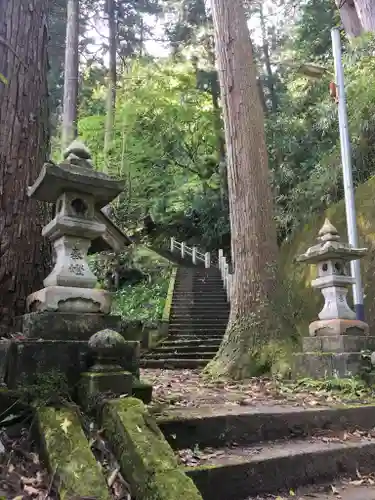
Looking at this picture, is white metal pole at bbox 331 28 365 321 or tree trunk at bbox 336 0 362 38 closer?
white metal pole at bbox 331 28 365 321

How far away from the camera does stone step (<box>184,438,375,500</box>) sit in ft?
8.81

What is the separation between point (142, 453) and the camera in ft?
7.84

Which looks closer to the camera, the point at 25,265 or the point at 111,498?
the point at 111,498

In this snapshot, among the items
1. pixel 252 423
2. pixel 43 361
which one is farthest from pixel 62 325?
pixel 252 423

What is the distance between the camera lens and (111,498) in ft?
7.13

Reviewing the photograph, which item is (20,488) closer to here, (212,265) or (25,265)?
(25,265)

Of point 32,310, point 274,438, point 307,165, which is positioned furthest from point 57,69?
point 274,438

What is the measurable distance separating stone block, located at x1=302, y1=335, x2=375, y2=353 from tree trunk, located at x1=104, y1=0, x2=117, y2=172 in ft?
36.0

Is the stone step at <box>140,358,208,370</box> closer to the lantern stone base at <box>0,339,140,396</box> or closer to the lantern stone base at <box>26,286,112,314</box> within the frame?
the lantern stone base at <box>26,286,112,314</box>

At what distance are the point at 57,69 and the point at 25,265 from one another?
15938 millimetres

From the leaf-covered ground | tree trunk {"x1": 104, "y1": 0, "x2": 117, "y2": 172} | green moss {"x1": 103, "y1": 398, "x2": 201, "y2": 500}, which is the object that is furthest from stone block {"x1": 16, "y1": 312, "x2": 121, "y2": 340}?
tree trunk {"x1": 104, "y1": 0, "x2": 117, "y2": 172}

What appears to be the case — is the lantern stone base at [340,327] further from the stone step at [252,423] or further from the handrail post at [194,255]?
the handrail post at [194,255]

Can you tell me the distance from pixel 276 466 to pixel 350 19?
13621 millimetres

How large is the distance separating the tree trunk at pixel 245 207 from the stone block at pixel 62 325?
135 inches
